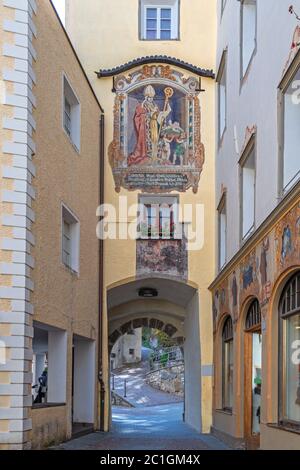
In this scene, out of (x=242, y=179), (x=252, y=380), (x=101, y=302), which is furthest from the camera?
(x=101, y=302)

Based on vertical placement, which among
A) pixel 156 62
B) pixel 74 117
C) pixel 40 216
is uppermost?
pixel 156 62

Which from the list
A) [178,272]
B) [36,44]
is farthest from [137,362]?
[36,44]

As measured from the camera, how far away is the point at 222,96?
20.3 m

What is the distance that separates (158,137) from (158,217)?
86.3 inches

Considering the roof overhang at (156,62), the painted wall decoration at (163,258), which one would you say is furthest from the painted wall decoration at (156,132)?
the painted wall decoration at (163,258)

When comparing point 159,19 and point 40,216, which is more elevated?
point 159,19

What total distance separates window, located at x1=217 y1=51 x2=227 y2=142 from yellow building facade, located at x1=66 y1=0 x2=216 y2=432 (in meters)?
0.92

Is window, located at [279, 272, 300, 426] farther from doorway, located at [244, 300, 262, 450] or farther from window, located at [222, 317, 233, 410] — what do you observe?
window, located at [222, 317, 233, 410]

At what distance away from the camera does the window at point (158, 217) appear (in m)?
21.2

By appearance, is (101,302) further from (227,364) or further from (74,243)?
(227,364)

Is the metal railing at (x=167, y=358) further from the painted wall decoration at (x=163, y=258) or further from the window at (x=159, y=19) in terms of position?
the window at (x=159, y=19)

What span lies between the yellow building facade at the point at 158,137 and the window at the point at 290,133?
30.7ft

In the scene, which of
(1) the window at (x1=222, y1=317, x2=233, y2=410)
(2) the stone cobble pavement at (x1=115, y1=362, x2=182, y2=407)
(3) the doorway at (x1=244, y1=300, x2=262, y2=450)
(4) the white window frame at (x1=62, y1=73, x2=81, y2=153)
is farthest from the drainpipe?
(2) the stone cobble pavement at (x1=115, y1=362, x2=182, y2=407)

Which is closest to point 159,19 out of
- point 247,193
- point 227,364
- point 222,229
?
point 222,229
